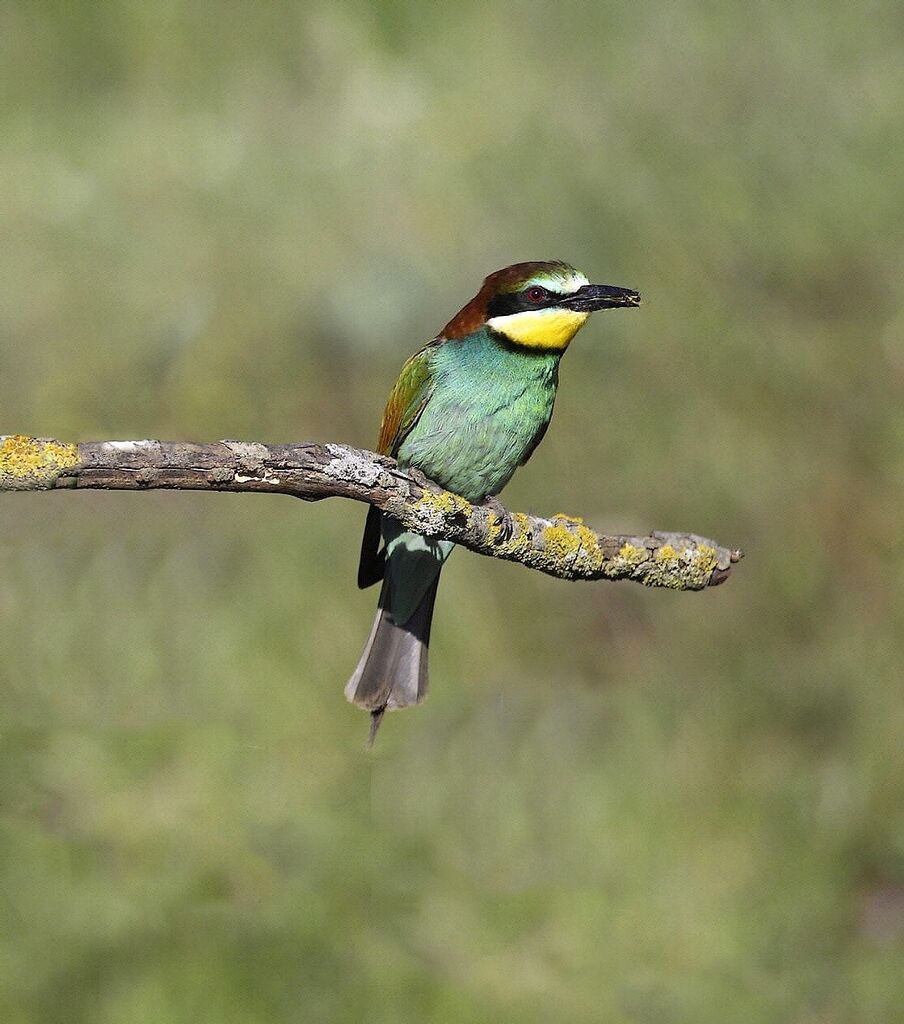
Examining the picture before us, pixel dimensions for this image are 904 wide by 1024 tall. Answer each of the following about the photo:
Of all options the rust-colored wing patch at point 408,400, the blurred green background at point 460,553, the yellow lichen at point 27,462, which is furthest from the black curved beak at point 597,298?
the blurred green background at point 460,553

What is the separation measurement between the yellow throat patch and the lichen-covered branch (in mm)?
432

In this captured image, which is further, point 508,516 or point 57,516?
point 57,516

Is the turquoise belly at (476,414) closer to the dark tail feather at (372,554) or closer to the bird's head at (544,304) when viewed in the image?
the bird's head at (544,304)

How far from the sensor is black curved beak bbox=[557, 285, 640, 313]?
9.29 ft

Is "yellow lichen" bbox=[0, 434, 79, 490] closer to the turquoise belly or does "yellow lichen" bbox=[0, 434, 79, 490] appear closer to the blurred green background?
the turquoise belly

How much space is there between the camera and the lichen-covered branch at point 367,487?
→ 1.85 metres

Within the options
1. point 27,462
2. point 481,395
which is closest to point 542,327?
point 481,395

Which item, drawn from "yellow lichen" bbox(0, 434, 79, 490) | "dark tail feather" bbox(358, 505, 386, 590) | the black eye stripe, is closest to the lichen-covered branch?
"yellow lichen" bbox(0, 434, 79, 490)

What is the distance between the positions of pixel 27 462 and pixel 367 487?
21.6 inches

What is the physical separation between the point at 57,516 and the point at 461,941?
1744 mm

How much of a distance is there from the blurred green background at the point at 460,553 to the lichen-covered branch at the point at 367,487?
151 cm

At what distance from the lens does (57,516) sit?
4.13 meters

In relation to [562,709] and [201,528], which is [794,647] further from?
[201,528]

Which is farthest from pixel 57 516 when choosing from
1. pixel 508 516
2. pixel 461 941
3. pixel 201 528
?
pixel 508 516
